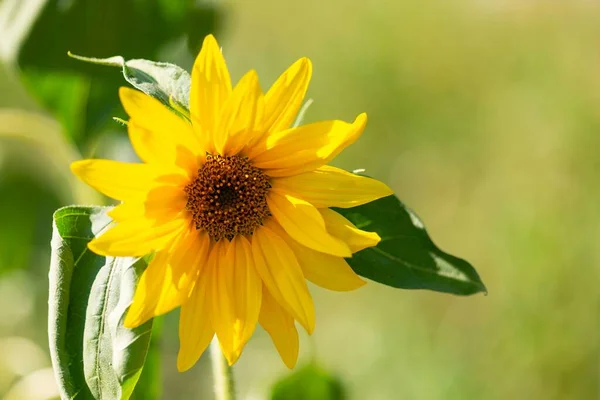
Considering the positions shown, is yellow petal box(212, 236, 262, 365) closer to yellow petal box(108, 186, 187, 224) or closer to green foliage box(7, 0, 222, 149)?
yellow petal box(108, 186, 187, 224)

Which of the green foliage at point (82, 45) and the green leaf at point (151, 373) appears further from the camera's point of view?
the green foliage at point (82, 45)

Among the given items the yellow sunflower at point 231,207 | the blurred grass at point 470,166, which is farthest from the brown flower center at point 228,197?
the blurred grass at point 470,166

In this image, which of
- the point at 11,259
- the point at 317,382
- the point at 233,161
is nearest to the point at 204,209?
the point at 233,161

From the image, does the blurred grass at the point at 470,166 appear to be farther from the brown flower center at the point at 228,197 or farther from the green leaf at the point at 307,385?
the brown flower center at the point at 228,197

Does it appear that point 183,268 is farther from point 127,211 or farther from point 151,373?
point 151,373

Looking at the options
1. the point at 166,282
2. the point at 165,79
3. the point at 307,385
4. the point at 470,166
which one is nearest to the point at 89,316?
the point at 166,282

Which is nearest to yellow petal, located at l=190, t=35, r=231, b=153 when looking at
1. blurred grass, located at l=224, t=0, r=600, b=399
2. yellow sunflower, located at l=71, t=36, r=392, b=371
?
yellow sunflower, located at l=71, t=36, r=392, b=371
